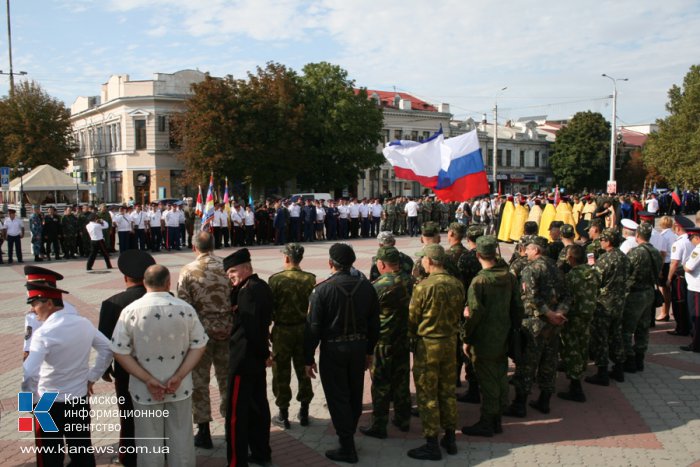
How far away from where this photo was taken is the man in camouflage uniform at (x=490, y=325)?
5.77 m

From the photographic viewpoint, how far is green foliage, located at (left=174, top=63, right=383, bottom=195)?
3988 centimetres

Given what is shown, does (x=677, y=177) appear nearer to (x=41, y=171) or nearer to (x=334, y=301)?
(x=41, y=171)

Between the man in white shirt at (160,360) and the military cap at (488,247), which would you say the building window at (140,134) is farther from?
the man in white shirt at (160,360)

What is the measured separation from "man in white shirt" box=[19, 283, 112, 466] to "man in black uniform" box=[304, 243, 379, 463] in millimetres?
1712

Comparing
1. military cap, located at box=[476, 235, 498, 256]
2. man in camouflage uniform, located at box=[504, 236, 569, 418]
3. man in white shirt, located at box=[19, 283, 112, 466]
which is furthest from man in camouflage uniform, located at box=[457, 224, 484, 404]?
man in white shirt, located at box=[19, 283, 112, 466]

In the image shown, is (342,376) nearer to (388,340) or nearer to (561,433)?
(388,340)

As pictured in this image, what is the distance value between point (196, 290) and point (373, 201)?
74.4 ft

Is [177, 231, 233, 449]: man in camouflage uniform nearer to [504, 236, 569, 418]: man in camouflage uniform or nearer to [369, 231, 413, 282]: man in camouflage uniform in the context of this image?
[369, 231, 413, 282]: man in camouflage uniform

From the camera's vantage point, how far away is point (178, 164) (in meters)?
50.8

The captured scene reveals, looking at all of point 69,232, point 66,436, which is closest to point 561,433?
point 66,436

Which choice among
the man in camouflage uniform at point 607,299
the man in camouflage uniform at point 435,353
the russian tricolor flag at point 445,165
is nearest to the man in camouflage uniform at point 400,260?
the man in camouflage uniform at point 435,353

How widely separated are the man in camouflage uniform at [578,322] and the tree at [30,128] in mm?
48237

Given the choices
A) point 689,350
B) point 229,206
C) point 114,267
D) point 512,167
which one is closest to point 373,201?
point 229,206

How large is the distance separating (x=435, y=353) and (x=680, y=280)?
241 inches
